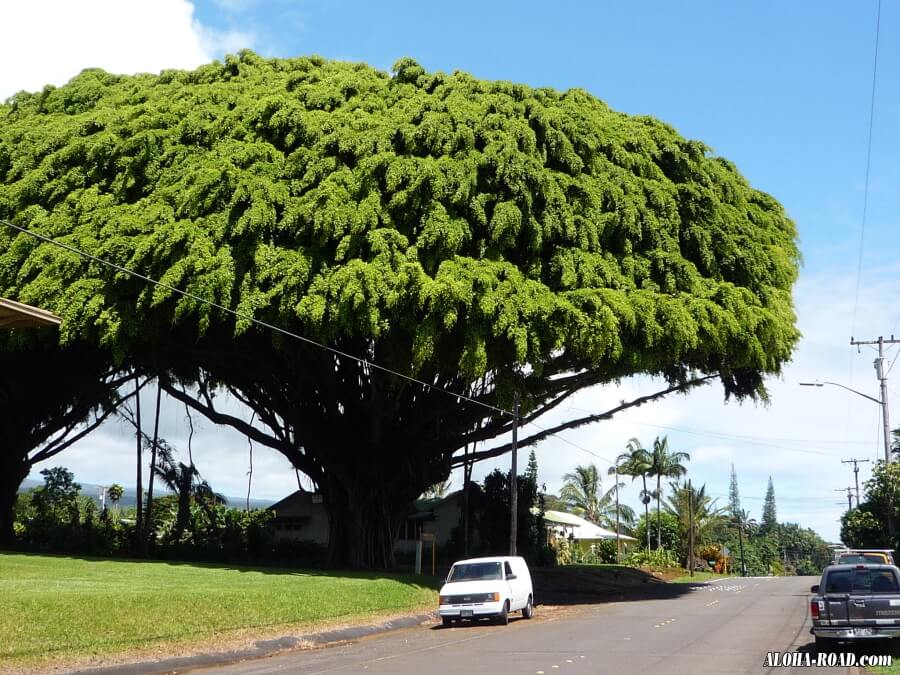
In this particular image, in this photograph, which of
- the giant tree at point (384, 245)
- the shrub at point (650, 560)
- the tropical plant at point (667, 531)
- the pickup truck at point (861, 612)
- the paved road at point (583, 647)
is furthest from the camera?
the tropical plant at point (667, 531)

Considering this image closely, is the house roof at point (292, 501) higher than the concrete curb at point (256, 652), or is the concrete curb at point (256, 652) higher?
the house roof at point (292, 501)

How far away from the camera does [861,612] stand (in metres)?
13.4

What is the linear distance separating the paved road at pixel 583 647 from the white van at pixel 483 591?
0.39 meters

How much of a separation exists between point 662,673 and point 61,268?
2242 centimetres

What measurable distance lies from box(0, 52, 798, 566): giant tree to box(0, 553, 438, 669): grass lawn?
21.7 feet

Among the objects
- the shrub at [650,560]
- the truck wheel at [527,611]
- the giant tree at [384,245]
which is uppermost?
the giant tree at [384,245]

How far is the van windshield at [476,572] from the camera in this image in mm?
22141

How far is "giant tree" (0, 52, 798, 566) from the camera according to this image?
84.9 feet

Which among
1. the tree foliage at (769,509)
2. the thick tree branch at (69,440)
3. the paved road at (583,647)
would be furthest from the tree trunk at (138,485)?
the tree foliage at (769,509)

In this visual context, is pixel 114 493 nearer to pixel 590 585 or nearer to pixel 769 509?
pixel 590 585

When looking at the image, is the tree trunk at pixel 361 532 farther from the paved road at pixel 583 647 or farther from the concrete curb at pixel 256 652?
the concrete curb at pixel 256 652

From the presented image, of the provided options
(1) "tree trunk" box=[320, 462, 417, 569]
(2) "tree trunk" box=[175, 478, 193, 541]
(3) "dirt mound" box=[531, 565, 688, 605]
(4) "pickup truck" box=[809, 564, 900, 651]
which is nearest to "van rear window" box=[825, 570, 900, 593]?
(4) "pickup truck" box=[809, 564, 900, 651]

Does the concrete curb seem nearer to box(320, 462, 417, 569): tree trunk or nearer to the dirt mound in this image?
the dirt mound

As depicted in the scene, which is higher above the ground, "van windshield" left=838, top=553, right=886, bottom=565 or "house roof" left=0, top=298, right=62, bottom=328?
"house roof" left=0, top=298, right=62, bottom=328
